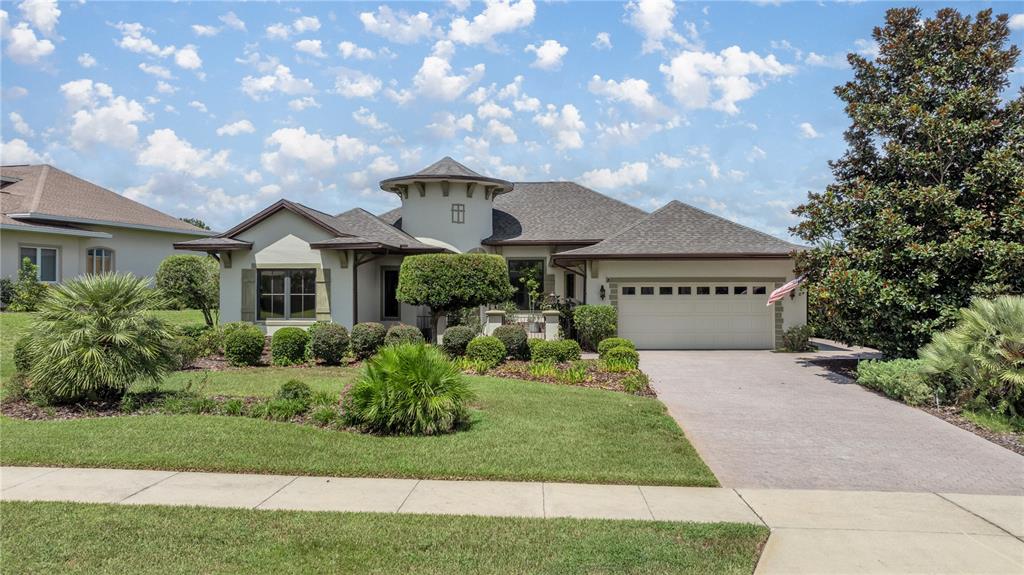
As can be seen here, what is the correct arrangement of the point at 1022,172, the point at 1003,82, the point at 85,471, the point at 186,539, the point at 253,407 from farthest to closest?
Answer: the point at 1003,82, the point at 1022,172, the point at 253,407, the point at 85,471, the point at 186,539

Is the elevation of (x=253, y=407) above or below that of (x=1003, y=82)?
below

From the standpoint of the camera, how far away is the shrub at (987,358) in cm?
940

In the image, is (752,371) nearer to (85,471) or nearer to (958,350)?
(958,350)

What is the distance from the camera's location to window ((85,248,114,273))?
23.8 metres

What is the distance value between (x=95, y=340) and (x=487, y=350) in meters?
7.70

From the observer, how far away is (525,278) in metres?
22.2

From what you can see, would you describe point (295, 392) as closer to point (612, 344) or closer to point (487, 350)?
point (487, 350)

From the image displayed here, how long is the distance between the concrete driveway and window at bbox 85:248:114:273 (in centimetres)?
2250

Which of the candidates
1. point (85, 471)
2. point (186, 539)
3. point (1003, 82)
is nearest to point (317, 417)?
point (85, 471)

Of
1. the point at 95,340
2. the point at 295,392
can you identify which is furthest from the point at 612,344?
the point at 95,340

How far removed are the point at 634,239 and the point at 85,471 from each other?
1585 centimetres

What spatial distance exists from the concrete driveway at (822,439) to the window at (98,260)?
73.8 ft

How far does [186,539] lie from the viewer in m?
4.73

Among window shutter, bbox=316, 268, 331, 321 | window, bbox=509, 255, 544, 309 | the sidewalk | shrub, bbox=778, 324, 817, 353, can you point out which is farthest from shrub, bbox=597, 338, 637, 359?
window shutter, bbox=316, 268, 331, 321
